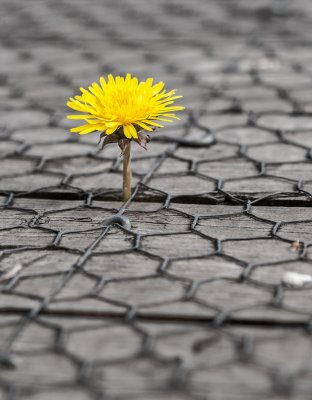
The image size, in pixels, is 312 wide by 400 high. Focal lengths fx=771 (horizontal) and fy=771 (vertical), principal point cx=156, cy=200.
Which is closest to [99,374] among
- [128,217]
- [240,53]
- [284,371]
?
[284,371]

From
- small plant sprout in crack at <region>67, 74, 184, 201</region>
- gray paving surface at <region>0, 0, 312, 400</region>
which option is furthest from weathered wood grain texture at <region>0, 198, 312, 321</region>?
small plant sprout in crack at <region>67, 74, 184, 201</region>

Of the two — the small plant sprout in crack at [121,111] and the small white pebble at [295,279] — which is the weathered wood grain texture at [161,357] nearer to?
the small white pebble at [295,279]

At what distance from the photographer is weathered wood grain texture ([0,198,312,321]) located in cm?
91

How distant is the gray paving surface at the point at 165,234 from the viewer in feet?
2.61

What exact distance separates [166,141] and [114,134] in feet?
1.28

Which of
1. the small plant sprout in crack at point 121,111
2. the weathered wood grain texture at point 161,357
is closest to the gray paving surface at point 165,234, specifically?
the weathered wood grain texture at point 161,357

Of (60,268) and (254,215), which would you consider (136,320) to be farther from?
(254,215)

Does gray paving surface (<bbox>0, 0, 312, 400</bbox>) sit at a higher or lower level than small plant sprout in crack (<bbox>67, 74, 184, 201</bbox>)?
lower

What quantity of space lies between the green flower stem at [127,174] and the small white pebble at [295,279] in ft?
1.06

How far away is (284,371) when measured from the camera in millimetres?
777

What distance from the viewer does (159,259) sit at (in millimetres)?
1025

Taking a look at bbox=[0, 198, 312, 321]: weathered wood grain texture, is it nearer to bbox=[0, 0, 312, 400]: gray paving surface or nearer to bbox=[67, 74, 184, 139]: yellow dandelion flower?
bbox=[0, 0, 312, 400]: gray paving surface

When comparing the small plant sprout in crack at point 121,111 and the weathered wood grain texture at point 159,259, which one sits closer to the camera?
the weathered wood grain texture at point 159,259

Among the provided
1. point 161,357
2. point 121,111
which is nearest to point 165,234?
point 121,111
